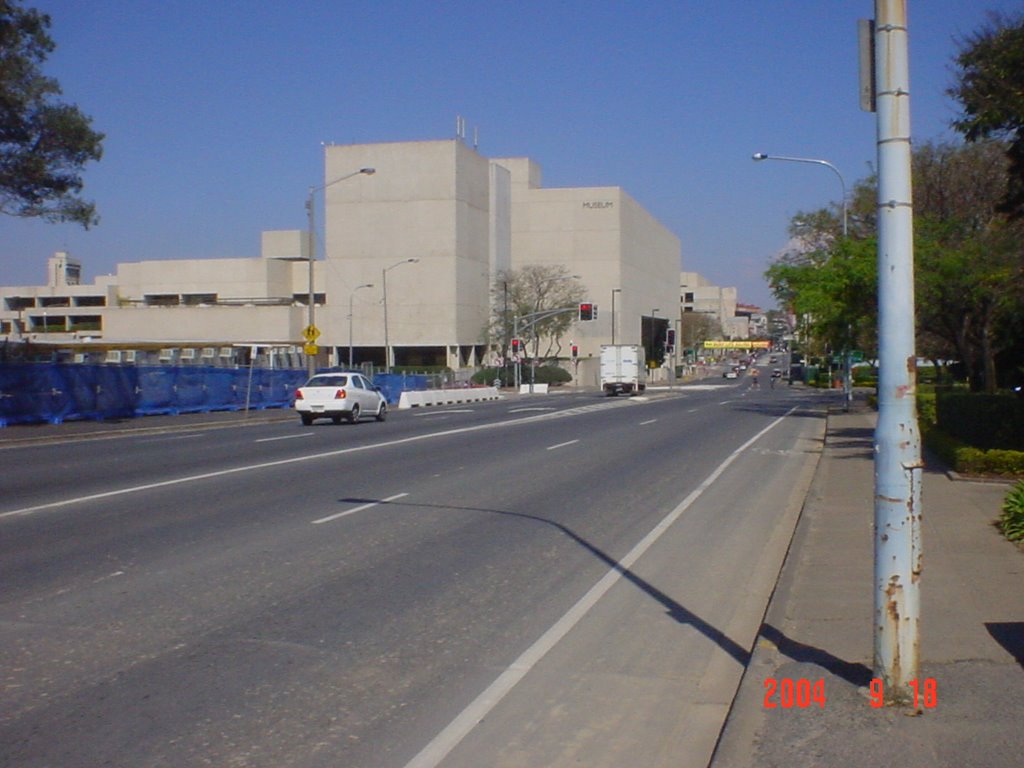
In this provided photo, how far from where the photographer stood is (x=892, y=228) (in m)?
6.23

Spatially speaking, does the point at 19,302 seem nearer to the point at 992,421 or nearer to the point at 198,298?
the point at 198,298

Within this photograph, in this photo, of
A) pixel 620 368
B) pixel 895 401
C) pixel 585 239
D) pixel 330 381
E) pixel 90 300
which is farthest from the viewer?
pixel 90 300

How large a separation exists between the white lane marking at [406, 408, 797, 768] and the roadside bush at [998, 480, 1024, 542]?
3795 millimetres

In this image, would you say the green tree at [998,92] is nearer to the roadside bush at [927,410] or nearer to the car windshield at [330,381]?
the roadside bush at [927,410]

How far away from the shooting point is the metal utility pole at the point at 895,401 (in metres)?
6.09

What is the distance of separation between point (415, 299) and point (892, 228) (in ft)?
297

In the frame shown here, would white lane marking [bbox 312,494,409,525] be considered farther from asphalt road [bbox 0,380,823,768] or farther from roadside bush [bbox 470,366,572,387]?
roadside bush [bbox 470,366,572,387]

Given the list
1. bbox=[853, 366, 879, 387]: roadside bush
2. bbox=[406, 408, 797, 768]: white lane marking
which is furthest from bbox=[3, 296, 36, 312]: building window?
bbox=[406, 408, 797, 768]: white lane marking

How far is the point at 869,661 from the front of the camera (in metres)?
7.08

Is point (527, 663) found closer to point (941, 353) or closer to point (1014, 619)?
point (1014, 619)

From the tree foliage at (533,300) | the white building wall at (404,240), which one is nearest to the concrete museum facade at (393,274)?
the white building wall at (404,240)

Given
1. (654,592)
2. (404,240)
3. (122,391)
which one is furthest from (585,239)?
(654,592)

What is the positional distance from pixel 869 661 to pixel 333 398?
29.7 metres
